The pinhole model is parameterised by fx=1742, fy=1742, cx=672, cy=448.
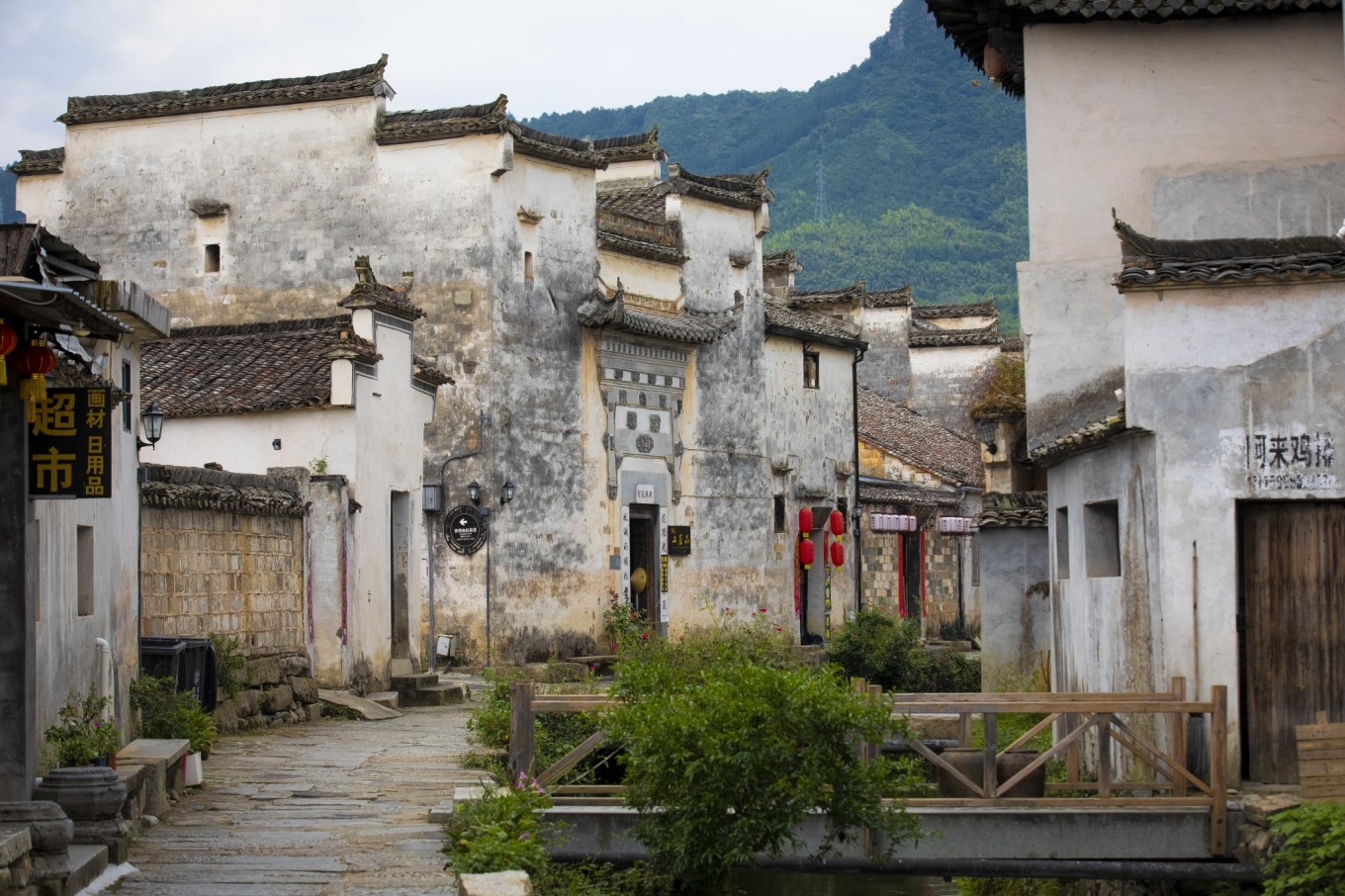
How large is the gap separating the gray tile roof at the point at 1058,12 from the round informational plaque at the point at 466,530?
1183 centimetres

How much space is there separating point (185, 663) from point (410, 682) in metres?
5.95

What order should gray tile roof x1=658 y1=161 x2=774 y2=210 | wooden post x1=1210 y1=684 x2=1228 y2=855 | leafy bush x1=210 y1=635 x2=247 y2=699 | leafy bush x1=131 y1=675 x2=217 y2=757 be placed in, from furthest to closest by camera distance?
gray tile roof x1=658 y1=161 x2=774 y2=210
leafy bush x1=210 y1=635 x2=247 y2=699
leafy bush x1=131 y1=675 x2=217 y2=757
wooden post x1=1210 y1=684 x2=1228 y2=855

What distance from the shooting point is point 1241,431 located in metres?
11.8

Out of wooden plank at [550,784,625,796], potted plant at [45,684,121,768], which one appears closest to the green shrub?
potted plant at [45,684,121,768]

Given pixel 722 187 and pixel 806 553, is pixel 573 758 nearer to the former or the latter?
pixel 722 187

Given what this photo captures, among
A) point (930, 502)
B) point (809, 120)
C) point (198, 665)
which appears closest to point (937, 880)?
point (198, 665)

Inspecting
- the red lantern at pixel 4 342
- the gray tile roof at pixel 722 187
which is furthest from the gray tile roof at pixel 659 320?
the red lantern at pixel 4 342

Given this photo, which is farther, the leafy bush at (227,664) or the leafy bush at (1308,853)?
the leafy bush at (227,664)

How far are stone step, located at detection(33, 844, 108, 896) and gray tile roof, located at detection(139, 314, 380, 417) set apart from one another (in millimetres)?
10513

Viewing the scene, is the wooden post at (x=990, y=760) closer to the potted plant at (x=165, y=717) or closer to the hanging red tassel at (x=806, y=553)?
the potted plant at (x=165, y=717)

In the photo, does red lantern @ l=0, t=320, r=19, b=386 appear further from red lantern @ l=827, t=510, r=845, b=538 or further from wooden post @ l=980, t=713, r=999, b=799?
red lantern @ l=827, t=510, r=845, b=538

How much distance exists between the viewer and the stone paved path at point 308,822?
888 centimetres

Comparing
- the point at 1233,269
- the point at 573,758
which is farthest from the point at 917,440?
the point at 573,758

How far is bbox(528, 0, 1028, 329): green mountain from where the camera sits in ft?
239
